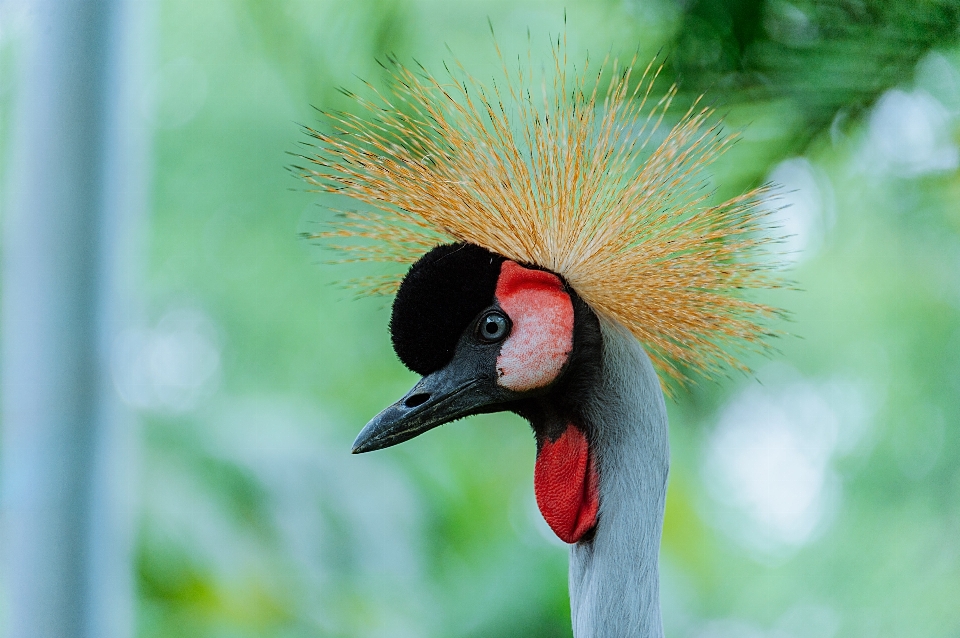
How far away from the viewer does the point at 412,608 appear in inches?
69.7

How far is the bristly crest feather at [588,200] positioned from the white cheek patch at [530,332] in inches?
1.2

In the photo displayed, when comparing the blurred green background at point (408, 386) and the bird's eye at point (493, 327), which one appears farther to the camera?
the blurred green background at point (408, 386)

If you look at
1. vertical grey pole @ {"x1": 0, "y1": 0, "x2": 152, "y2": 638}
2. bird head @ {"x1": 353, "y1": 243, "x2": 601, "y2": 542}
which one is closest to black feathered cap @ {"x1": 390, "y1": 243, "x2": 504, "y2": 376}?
bird head @ {"x1": 353, "y1": 243, "x2": 601, "y2": 542}

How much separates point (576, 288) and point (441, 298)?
0.11 meters

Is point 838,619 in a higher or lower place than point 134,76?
lower

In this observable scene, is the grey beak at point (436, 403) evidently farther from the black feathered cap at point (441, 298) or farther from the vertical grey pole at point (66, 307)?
the vertical grey pole at point (66, 307)

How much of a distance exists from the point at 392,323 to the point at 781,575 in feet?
5.26

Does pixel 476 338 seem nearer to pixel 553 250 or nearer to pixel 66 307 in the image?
pixel 553 250

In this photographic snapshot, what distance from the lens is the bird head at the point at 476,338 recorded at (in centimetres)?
58

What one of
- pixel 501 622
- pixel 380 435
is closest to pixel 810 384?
pixel 501 622

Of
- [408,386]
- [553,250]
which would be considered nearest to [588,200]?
[553,250]

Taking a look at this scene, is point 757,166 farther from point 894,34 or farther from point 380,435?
point 380,435

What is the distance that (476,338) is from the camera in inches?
23.7

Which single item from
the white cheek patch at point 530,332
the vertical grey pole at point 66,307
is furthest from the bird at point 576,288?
the vertical grey pole at point 66,307
